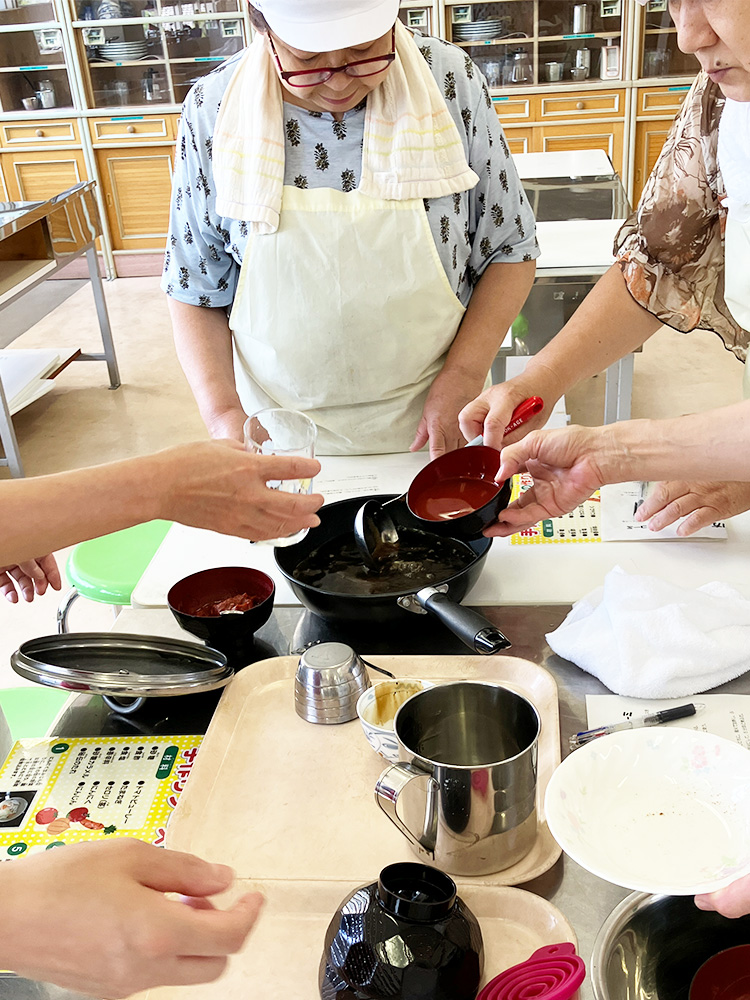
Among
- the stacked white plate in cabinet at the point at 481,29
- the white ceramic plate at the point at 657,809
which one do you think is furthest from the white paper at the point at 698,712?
the stacked white plate in cabinet at the point at 481,29

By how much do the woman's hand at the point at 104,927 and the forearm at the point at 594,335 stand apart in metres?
1.12

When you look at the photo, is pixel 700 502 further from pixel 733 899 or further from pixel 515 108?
pixel 515 108

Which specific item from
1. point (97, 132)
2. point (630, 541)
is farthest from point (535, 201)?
point (97, 132)

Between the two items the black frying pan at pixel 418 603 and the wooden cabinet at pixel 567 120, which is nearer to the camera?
the black frying pan at pixel 418 603

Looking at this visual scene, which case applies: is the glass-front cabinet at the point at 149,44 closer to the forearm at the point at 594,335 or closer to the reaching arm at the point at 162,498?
the forearm at the point at 594,335

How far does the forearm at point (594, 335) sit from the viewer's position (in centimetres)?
163

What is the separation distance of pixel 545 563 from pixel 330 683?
482mm

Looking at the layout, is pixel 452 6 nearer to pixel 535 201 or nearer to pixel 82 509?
pixel 535 201

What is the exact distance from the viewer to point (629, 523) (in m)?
1.56

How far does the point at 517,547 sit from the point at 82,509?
30.7 inches

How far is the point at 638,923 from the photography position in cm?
90

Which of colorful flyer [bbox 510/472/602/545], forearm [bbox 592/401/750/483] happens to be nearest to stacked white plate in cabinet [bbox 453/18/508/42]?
colorful flyer [bbox 510/472/602/545]

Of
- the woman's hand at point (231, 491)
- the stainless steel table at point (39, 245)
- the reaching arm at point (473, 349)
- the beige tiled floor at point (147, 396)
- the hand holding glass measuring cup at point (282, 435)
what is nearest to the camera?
the woman's hand at point (231, 491)

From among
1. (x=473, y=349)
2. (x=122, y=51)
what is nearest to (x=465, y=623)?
(x=473, y=349)
